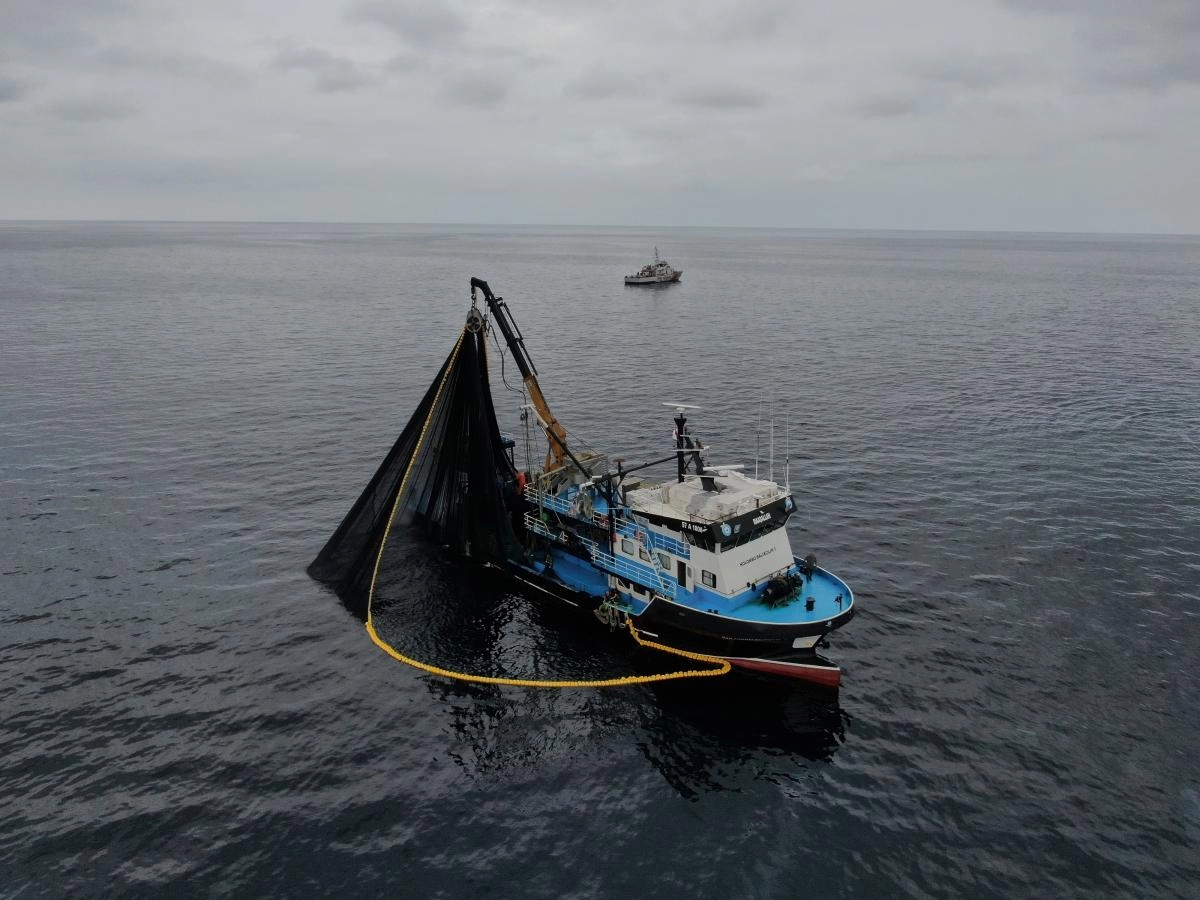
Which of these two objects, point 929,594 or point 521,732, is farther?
point 929,594

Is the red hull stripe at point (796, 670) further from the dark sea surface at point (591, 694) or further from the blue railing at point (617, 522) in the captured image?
the blue railing at point (617, 522)

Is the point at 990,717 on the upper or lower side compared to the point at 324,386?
lower

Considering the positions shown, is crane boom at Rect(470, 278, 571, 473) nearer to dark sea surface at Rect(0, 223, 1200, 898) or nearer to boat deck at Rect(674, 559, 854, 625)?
dark sea surface at Rect(0, 223, 1200, 898)

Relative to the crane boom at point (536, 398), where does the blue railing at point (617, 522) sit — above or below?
below

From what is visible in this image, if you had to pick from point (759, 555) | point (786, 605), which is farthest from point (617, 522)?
point (786, 605)

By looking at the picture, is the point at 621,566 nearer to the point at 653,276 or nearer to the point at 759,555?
the point at 759,555

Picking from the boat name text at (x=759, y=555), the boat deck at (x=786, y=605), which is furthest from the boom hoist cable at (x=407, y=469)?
the boat name text at (x=759, y=555)

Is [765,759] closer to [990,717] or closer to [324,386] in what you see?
[990,717]

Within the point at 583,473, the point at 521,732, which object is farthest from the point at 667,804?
the point at 583,473
